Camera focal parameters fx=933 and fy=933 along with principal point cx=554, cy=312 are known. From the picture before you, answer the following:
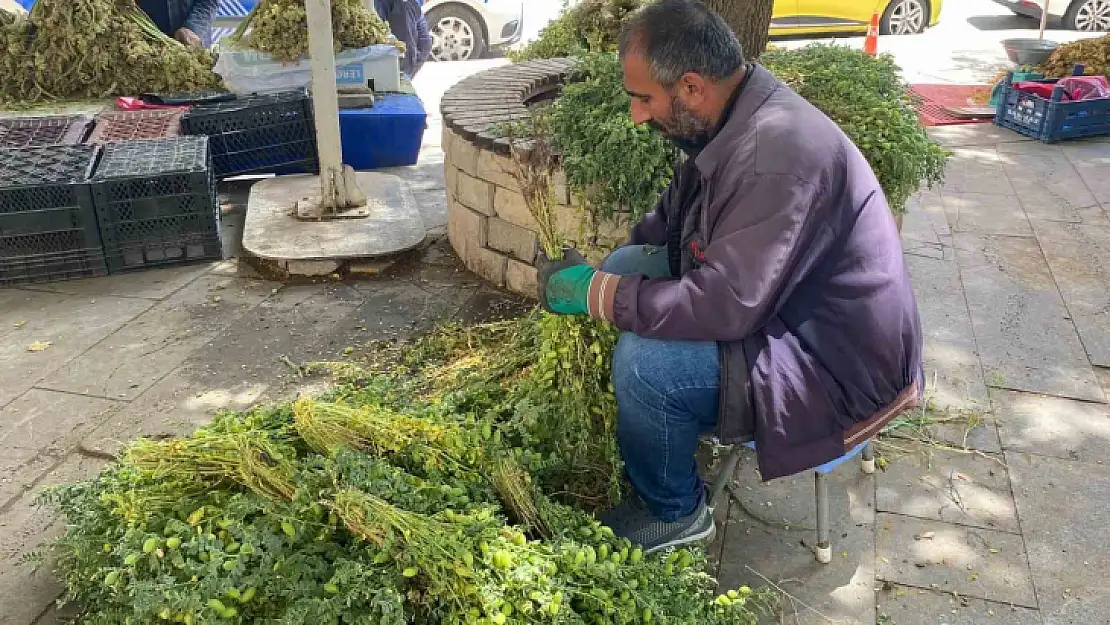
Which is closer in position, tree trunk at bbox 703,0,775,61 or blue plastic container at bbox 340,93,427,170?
tree trunk at bbox 703,0,775,61

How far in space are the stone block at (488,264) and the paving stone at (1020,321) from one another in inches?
87.1

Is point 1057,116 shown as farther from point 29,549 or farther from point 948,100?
point 29,549

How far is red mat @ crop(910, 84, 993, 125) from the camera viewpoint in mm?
7918

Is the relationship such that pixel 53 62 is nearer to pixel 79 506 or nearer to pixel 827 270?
pixel 79 506

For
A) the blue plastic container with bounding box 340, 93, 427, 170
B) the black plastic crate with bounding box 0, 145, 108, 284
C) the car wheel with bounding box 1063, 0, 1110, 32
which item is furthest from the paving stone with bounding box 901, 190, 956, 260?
the car wheel with bounding box 1063, 0, 1110, 32

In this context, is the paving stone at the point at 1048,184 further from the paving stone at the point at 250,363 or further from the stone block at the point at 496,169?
the paving stone at the point at 250,363

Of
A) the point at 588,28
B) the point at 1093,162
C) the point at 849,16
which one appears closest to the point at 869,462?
the point at 588,28

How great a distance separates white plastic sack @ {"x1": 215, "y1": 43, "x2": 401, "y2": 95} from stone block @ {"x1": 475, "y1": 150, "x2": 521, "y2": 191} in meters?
2.51

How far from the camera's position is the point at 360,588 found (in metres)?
2.01

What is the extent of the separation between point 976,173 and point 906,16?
23.5 feet

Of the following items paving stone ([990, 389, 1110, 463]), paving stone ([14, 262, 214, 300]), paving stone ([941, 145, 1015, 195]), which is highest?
paving stone ([941, 145, 1015, 195])

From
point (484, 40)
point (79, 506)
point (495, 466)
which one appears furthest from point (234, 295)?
point (484, 40)

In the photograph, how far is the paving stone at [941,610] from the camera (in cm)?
251

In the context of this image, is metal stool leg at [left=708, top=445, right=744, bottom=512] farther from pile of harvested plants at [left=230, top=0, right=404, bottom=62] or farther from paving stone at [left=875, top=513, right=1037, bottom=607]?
pile of harvested plants at [left=230, top=0, right=404, bottom=62]
